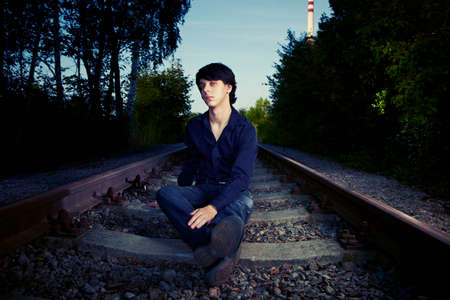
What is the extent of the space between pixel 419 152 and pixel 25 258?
6.10m

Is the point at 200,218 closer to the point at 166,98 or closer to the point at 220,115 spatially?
the point at 220,115

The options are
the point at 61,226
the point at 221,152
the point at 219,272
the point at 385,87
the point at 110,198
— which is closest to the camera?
the point at 219,272

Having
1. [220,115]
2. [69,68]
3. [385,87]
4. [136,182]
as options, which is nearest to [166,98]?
[69,68]

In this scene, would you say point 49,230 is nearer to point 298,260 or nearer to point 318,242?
point 298,260

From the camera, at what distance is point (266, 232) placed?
2.52m

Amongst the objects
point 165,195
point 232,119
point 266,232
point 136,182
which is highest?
point 232,119

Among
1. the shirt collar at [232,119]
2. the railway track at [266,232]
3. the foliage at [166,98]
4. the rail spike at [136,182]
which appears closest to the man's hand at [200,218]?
the railway track at [266,232]

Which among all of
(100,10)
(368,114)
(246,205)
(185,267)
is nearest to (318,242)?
(246,205)

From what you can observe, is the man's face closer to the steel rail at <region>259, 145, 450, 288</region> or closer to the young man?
the young man

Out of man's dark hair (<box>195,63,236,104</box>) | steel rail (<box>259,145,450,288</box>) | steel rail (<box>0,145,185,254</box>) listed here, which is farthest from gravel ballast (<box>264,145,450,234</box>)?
steel rail (<box>0,145,185,254</box>)

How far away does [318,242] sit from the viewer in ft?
6.98

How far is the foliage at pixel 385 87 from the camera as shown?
482 centimetres

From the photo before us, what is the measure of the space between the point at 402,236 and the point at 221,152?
1333 millimetres

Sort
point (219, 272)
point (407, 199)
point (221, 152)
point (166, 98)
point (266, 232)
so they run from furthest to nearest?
point (166, 98) → point (407, 199) → point (266, 232) → point (221, 152) → point (219, 272)
